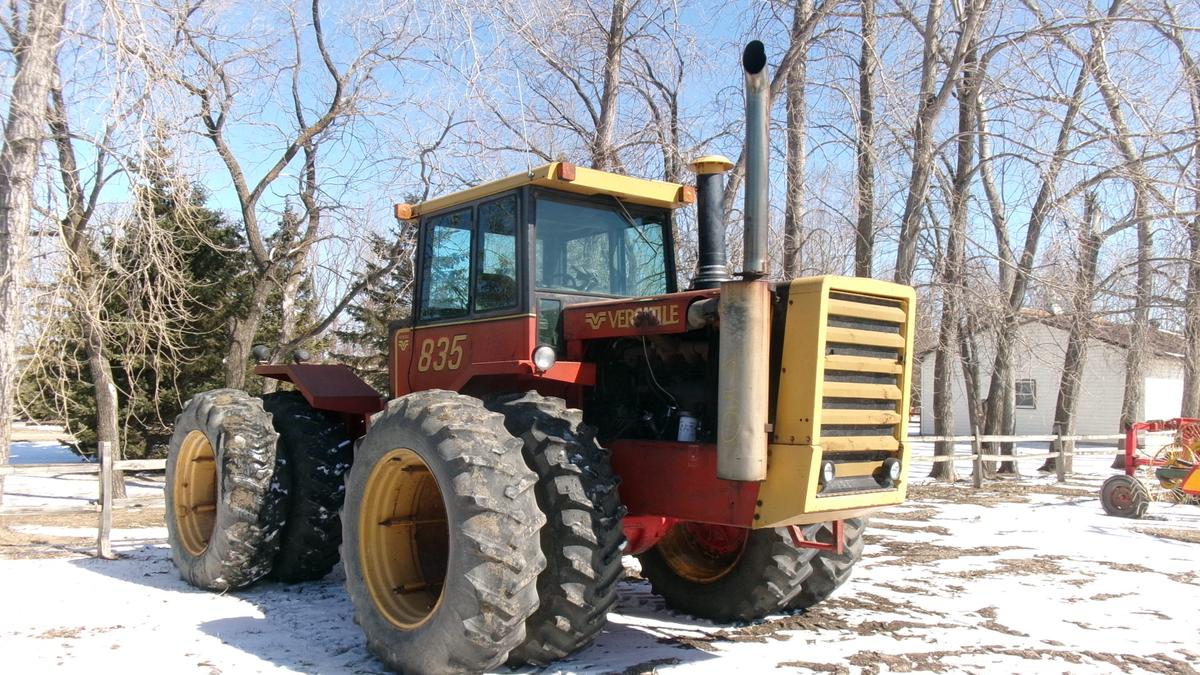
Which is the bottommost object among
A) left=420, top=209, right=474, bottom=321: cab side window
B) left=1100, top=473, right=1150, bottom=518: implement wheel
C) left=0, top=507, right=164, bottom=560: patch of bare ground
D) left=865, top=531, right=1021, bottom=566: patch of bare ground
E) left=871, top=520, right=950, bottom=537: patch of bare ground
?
left=0, top=507, right=164, bottom=560: patch of bare ground

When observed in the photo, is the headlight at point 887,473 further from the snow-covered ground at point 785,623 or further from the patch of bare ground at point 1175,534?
the patch of bare ground at point 1175,534

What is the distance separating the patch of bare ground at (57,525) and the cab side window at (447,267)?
440cm

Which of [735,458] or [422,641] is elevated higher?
[735,458]

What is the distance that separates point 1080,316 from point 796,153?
4704mm

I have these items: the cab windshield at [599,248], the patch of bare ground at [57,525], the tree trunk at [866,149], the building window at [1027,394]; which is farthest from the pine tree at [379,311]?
the building window at [1027,394]

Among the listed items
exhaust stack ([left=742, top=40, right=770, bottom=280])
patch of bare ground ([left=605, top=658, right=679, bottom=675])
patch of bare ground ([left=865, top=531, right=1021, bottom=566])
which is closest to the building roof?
patch of bare ground ([left=865, top=531, right=1021, bottom=566])

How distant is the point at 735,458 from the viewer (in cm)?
436

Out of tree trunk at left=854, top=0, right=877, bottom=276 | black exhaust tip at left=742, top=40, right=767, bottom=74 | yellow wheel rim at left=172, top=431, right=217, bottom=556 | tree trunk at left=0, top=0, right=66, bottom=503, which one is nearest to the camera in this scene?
black exhaust tip at left=742, top=40, right=767, bottom=74

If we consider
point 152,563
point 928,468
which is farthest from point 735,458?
point 928,468

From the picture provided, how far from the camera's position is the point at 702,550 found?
244 inches

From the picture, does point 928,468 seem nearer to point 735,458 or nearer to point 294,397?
point 294,397

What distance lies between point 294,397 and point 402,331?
140 cm

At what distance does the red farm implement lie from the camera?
1130 centimetres

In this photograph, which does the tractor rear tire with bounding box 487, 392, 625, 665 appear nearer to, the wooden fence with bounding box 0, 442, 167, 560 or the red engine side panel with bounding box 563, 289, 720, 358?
the red engine side panel with bounding box 563, 289, 720, 358
